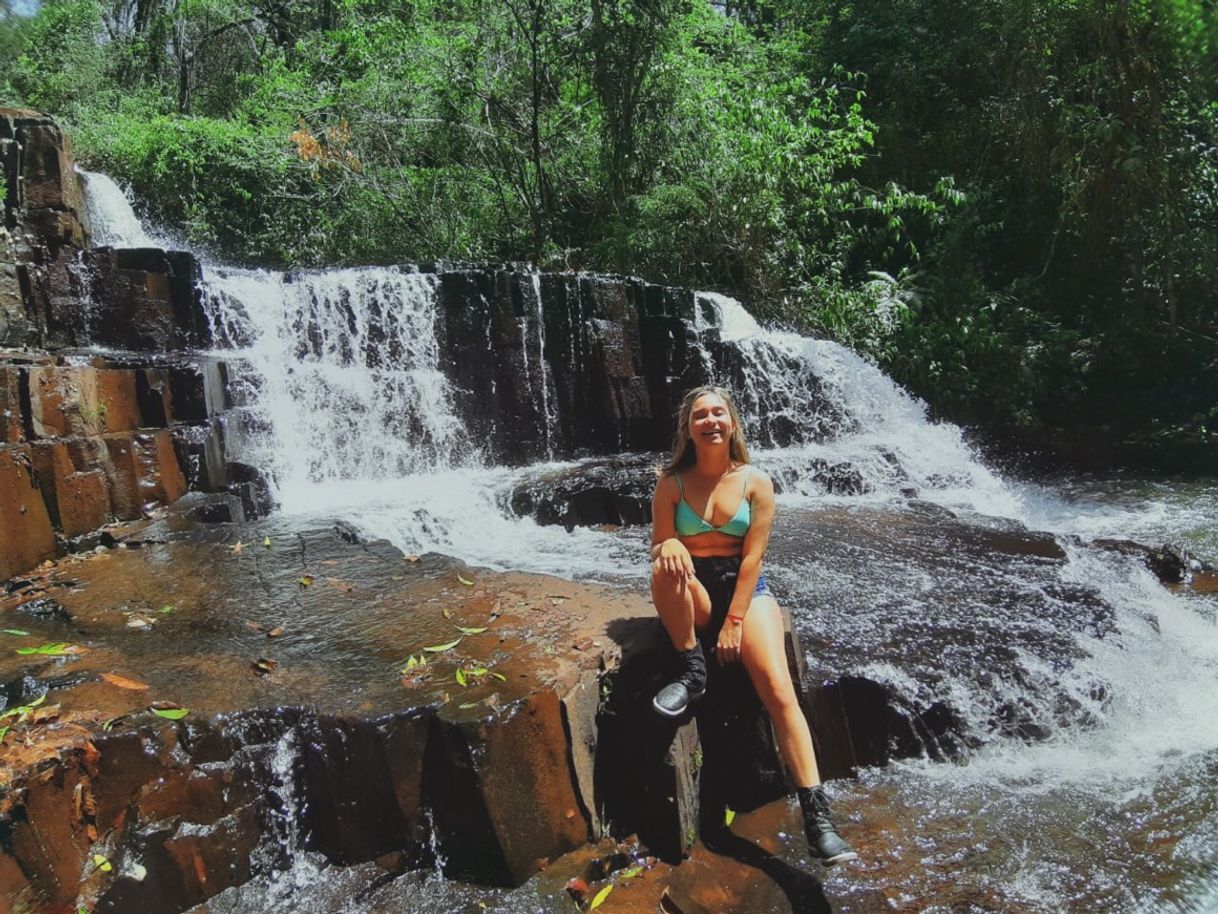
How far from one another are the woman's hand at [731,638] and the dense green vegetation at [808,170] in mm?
8101

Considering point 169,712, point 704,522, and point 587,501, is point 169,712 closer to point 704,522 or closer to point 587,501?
point 704,522

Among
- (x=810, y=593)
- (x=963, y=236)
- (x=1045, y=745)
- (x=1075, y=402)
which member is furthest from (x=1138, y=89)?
(x=1045, y=745)

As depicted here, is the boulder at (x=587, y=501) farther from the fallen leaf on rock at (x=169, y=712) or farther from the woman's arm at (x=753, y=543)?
the fallen leaf on rock at (x=169, y=712)

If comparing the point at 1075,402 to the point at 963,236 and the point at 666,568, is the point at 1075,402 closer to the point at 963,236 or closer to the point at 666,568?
the point at 963,236

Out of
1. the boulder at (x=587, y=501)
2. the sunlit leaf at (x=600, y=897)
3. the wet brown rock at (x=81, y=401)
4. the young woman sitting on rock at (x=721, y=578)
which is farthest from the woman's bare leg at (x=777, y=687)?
the wet brown rock at (x=81, y=401)

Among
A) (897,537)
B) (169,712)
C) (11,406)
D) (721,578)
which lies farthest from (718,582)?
(11,406)

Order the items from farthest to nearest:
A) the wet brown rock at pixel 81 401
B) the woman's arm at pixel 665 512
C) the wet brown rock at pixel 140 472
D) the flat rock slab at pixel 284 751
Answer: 1. the wet brown rock at pixel 140 472
2. the wet brown rock at pixel 81 401
3. the woman's arm at pixel 665 512
4. the flat rock slab at pixel 284 751

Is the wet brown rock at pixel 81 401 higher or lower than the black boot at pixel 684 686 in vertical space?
higher

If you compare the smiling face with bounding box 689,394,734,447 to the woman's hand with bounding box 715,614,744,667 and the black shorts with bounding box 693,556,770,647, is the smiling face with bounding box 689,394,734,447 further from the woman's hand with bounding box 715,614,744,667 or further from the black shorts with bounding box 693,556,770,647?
the woman's hand with bounding box 715,614,744,667

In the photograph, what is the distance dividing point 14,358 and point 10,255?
133 inches

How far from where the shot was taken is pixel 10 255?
7977 millimetres

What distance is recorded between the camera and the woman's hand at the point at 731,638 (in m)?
2.89

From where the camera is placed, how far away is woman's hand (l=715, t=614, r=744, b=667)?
289 cm

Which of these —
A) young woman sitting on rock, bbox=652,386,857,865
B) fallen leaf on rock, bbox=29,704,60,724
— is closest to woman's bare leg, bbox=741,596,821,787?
young woman sitting on rock, bbox=652,386,857,865
